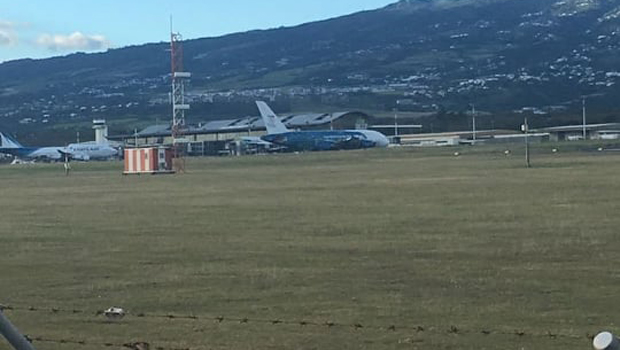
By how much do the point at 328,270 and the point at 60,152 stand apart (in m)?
118

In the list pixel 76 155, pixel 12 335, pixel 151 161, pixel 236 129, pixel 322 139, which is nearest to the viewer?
pixel 12 335

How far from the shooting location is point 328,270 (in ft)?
60.0

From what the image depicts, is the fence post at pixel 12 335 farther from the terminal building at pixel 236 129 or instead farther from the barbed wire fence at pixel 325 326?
the terminal building at pixel 236 129

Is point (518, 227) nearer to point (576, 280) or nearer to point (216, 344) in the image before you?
point (576, 280)

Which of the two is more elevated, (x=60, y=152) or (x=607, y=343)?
(x=60, y=152)

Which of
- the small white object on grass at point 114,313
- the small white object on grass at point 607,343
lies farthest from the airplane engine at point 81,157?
the small white object on grass at point 607,343

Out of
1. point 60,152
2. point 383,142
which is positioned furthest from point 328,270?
point 60,152

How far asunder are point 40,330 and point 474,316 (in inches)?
197

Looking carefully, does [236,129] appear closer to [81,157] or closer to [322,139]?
[81,157]

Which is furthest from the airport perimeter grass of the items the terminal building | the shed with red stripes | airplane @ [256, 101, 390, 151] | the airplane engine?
the terminal building

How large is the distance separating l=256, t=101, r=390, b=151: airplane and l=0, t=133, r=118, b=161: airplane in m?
18.6

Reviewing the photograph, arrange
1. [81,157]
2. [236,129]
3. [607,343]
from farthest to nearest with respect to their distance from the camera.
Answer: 1. [236,129]
2. [81,157]
3. [607,343]

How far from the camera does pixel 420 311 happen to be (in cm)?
1418

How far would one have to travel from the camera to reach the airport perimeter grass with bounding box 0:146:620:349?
13.0 meters
